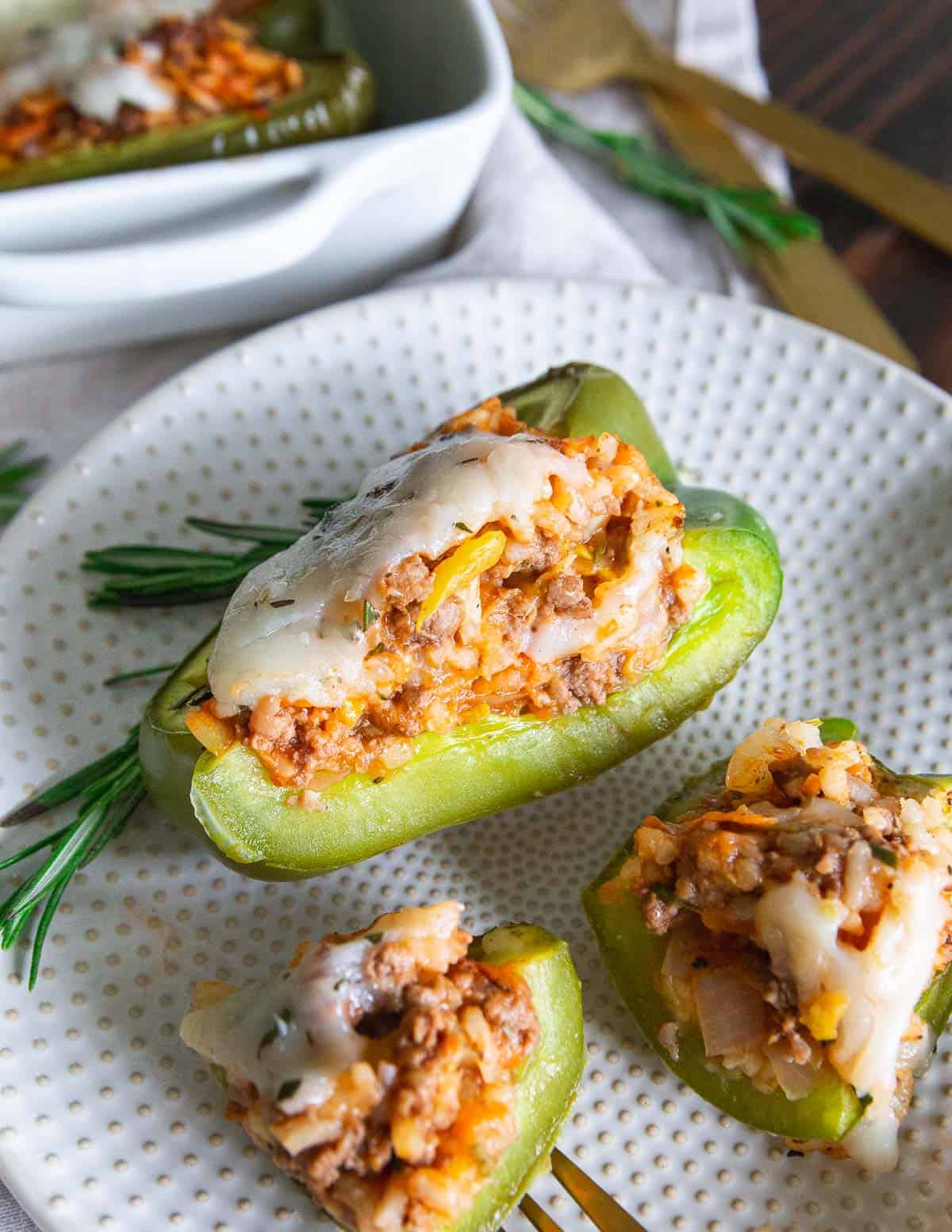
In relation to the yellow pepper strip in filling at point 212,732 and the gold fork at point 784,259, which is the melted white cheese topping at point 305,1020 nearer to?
the yellow pepper strip in filling at point 212,732

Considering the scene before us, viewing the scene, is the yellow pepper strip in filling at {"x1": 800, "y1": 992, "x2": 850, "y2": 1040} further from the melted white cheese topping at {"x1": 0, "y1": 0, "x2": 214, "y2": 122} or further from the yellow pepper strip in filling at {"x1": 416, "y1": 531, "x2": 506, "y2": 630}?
the melted white cheese topping at {"x1": 0, "y1": 0, "x2": 214, "y2": 122}

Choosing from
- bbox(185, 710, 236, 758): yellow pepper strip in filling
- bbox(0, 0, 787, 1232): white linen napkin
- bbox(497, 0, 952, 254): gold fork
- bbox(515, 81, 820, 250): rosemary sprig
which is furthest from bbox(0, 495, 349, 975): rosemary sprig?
bbox(497, 0, 952, 254): gold fork

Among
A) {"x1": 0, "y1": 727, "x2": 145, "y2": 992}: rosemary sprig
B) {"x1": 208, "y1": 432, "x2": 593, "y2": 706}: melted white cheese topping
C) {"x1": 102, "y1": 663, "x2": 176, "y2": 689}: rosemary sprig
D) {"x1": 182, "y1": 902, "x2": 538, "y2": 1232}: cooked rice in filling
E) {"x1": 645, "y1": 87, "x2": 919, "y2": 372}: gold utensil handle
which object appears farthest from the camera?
{"x1": 645, "y1": 87, "x2": 919, "y2": 372}: gold utensil handle

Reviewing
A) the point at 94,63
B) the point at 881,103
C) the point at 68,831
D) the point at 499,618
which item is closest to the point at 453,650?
the point at 499,618

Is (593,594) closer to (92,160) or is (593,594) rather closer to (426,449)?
(426,449)

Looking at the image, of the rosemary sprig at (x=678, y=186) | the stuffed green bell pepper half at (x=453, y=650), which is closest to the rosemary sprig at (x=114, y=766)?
the stuffed green bell pepper half at (x=453, y=650)

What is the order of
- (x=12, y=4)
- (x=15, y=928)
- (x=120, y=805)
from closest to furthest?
(x=15, y=928) < (x=120, y=805) < (x=12, y=4)

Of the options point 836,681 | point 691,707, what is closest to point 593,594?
point 691,707
